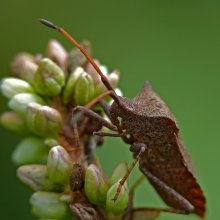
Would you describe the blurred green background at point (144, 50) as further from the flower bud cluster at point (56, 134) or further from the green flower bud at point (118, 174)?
the green flower bud at point (118, 174)

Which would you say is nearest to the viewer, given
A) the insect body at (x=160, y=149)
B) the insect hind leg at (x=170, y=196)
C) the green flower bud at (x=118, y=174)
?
the green flower bud at (x=118, y=174)

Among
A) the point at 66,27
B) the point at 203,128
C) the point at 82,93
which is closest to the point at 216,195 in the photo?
the point at 203,128

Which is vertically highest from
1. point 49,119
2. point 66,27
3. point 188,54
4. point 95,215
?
point 66,27

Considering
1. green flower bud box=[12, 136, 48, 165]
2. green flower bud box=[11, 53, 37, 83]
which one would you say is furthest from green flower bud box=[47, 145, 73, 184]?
green flower bud box=[11, 53, 37, 83]

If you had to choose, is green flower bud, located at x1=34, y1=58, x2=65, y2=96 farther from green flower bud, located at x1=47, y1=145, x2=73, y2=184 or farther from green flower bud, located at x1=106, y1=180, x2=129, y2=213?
green flower bud, located at x1=106, y1=180, x2=129, y2=213

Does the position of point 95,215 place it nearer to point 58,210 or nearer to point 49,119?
point 58,210

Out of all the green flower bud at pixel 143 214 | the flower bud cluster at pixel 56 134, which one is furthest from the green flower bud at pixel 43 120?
the green flower bud at pixel 143 214

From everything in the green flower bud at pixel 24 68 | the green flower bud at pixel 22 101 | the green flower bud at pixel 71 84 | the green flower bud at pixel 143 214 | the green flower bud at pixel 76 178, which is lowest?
the green flower bud at pixel 143 214
